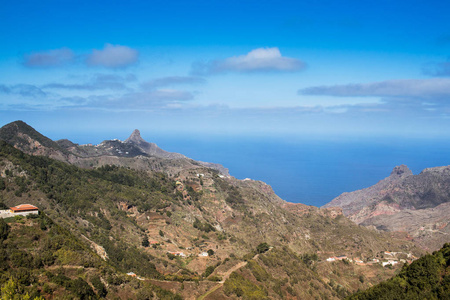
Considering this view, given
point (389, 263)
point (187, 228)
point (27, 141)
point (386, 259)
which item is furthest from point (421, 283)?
point (27, 141)

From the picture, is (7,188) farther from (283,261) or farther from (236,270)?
(283,261)

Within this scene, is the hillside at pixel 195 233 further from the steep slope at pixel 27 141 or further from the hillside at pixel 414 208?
the steep slope at pixel 27 141

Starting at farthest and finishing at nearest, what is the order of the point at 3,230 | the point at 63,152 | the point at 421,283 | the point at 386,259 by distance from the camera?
1. the point at 63,152
2. the point at 386,259
3. the point at 421,283
4. the point at 3,230

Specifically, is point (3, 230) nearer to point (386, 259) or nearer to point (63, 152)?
point (386, 259)

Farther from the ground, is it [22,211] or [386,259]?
[22,211]

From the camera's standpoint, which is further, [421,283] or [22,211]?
[22,211]

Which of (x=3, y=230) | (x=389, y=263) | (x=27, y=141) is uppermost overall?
(x=27, y=141)

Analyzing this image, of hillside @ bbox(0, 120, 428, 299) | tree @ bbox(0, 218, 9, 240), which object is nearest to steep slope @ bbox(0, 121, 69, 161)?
hillside @ bbox(0, 120, 428, 299)

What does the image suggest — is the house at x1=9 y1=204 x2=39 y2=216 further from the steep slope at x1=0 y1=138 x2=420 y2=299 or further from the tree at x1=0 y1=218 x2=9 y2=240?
the steep slope at x1=0 y1=138 x2=420 y2=299
